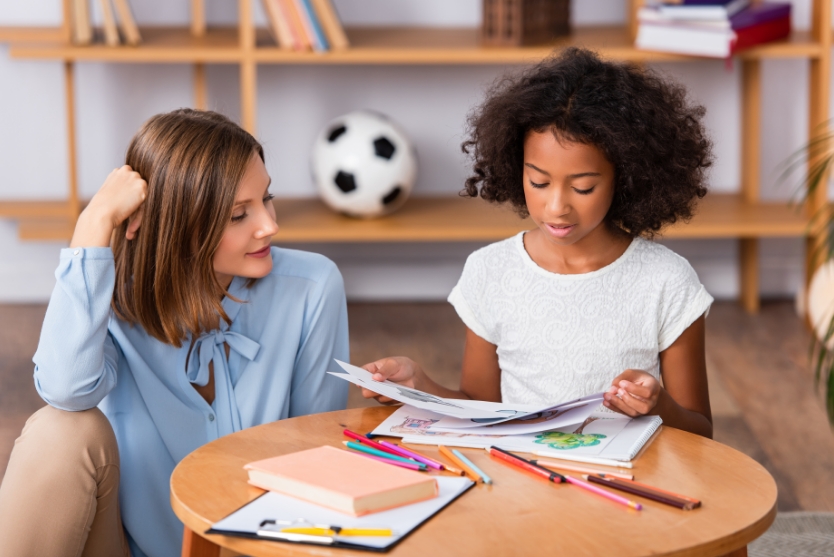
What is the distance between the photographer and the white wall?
10.6 feet

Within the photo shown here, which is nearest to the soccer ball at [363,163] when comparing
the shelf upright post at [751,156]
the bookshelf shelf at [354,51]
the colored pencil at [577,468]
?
the bookshelf shelf at [354,51]

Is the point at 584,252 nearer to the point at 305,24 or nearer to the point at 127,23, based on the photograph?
the point at 305,24

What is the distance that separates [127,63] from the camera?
3244mm

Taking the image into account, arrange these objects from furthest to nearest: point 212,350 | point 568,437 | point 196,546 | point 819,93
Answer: point 819,93
point 212,350
point 568,437
point 196,546

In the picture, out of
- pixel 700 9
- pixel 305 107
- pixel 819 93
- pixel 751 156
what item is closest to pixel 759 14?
pixel 700 9

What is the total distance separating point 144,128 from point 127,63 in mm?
2081

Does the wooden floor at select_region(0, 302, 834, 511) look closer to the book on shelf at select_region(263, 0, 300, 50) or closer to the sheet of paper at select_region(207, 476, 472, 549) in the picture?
the book on shelf at select_region(263, 0, 300, 50)

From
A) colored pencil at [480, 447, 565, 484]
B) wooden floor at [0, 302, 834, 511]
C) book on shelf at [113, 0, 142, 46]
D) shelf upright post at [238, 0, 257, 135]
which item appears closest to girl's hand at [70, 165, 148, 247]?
colored pencil at [480, 447, 565, 484]

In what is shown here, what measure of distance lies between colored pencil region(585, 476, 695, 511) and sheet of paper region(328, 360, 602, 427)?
0.40ft

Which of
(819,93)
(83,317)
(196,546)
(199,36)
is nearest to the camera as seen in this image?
(196,546)

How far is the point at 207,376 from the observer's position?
52.1 inches

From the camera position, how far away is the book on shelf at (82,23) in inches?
Result: 112

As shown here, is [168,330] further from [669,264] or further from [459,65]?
[459,65]

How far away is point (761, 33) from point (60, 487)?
7.89 ft
